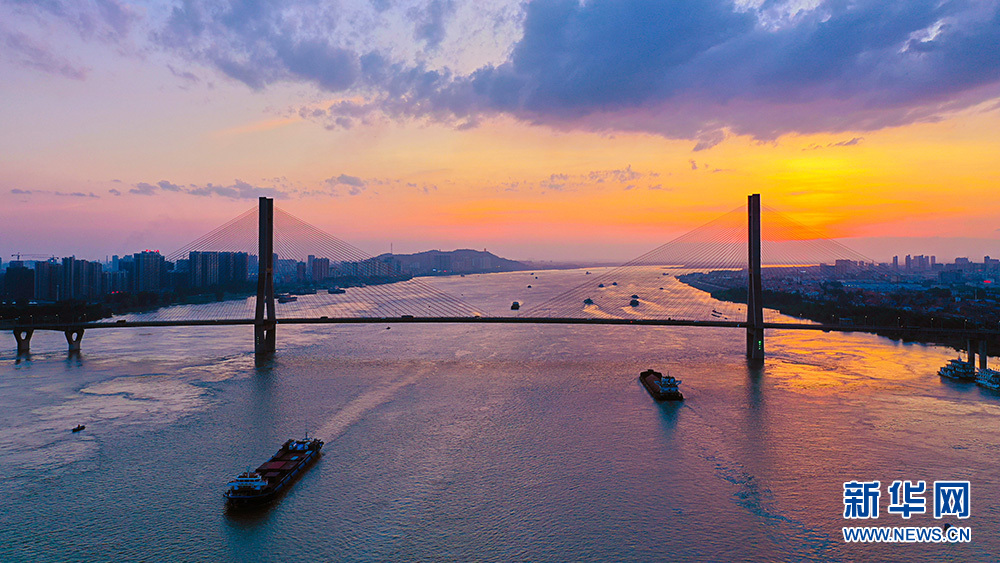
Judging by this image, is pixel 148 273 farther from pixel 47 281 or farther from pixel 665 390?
pixel 665 390

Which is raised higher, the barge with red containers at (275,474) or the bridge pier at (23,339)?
the bridge pier at (23,339)

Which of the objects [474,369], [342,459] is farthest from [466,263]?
[342,459]

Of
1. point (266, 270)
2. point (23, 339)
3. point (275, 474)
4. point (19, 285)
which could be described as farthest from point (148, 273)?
point (275, 474)

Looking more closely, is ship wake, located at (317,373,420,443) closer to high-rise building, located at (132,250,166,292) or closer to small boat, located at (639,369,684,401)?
small boat, located at (639,369,684,401)

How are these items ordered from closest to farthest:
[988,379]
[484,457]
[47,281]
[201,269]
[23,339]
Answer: [484,457] → [988,379] → [23,339] → [47,281] → [201,269]

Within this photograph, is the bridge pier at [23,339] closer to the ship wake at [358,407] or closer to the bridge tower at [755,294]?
the ship wake at [358,407]

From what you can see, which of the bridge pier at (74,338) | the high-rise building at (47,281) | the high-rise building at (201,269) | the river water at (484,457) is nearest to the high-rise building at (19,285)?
the high-rise building at (47,281)

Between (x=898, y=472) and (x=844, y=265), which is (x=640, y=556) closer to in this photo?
(x=898, y=472)
